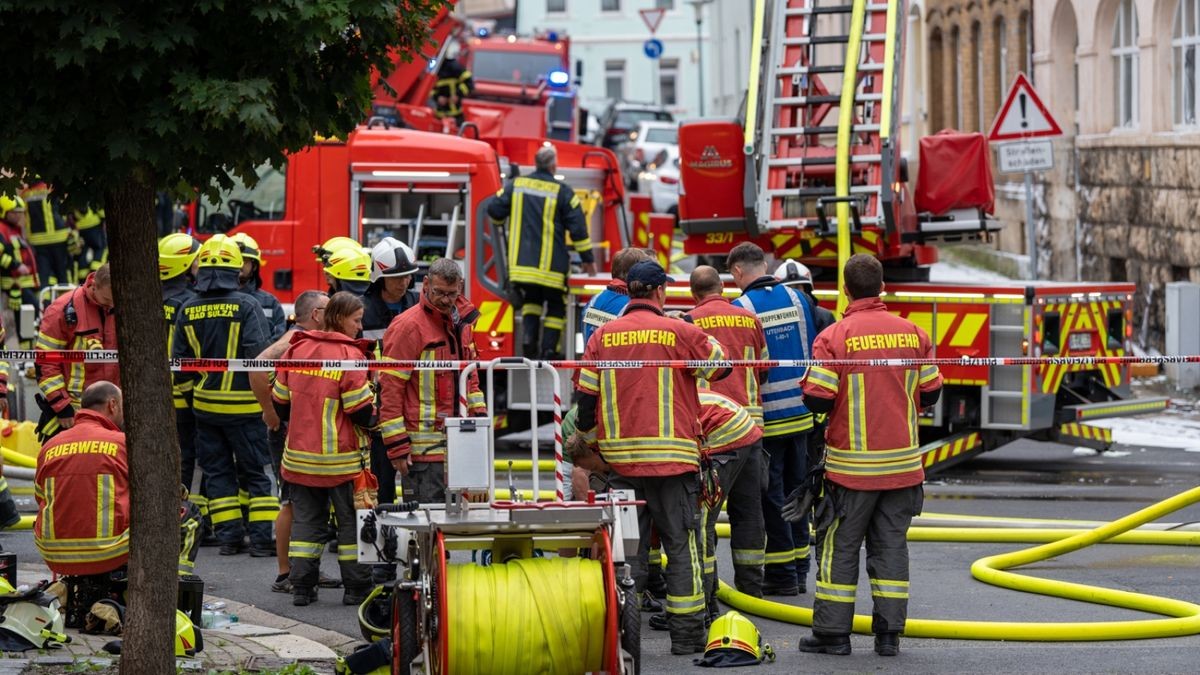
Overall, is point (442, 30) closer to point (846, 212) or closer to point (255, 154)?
point (846, 212)

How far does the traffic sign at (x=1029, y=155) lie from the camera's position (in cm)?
1647

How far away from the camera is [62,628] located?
7.59 m

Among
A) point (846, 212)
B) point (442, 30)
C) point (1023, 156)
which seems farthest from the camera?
point (442, 30)

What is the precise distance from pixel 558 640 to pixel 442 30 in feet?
57.0

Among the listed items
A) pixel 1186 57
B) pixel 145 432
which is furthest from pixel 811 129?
pixel 1186 57

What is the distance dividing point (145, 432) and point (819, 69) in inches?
306

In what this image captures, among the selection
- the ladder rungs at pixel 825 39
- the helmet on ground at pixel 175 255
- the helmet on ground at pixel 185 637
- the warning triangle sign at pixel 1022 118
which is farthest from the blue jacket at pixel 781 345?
the warning triangle sign at pixel 1022 118

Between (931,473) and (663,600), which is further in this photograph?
(931,473)

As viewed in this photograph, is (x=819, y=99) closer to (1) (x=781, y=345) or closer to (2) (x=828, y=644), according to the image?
(1) (x=781, y=345)

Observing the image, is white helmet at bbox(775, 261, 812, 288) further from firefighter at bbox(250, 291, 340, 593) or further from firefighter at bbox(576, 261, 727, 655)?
firefighter at bbox(250, 291, 340, 593)

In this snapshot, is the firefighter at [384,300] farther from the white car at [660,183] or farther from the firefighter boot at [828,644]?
the white car at [660,183]

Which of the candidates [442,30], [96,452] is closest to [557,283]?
[96,452]

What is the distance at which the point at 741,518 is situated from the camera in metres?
8.72

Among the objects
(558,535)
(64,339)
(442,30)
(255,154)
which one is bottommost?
(558,535)
